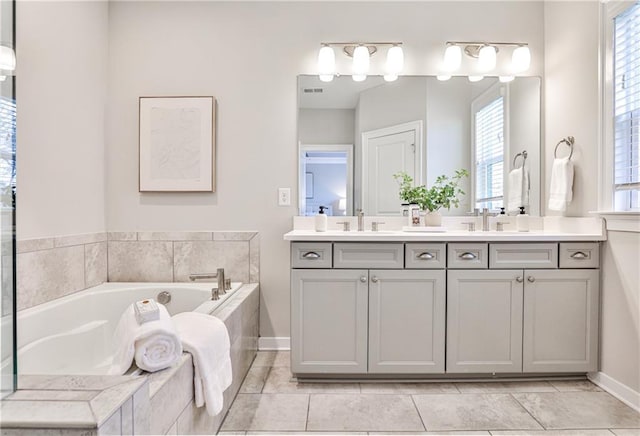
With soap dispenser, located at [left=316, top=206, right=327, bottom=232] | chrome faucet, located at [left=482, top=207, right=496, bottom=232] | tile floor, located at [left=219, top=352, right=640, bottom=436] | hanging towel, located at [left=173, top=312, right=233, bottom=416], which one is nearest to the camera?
hanging towel, located at [left=173, top=312, right=233, bottom=416]

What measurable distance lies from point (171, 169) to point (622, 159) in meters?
2.74

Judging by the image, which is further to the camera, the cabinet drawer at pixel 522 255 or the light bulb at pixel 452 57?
the light bulb at pixel 452 57

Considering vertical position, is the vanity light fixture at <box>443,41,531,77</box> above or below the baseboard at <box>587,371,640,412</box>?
above

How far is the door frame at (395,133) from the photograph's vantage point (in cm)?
257

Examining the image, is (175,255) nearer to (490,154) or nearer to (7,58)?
(7,58)

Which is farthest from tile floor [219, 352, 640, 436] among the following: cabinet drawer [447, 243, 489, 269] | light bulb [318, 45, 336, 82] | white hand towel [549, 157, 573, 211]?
light bulb [318, 45, 336, 82]

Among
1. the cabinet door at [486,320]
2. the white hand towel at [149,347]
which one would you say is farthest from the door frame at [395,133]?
the white hand towel at [149,347]

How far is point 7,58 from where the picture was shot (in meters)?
0.93

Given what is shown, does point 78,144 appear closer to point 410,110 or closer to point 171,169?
point 171,169

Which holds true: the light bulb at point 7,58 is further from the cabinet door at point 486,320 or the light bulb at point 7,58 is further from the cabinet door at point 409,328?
the cabinet door at point 486,320

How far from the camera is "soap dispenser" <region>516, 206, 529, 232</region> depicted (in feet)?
8.26

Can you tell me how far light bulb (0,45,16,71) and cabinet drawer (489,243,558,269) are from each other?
7.00ft

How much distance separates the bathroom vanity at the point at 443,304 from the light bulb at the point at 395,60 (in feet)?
4.06

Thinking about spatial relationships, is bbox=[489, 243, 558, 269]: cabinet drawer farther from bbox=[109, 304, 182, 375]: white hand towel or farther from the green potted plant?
bbox=[109, 304, 182, 375]: white hand towel
